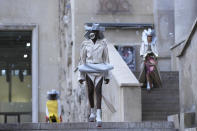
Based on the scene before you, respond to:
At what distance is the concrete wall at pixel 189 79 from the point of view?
1225 centimetres

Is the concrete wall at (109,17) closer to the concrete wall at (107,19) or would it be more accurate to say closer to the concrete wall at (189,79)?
the concrete wall at (107,19)

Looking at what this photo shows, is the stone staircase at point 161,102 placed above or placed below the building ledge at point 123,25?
below

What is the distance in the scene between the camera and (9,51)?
37.2m

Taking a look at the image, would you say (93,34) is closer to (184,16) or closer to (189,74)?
(189,74)

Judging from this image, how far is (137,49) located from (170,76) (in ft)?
17.4

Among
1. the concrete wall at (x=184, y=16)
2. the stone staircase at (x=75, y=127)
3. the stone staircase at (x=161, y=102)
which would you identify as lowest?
the stone staircase at (x=75, y=127)

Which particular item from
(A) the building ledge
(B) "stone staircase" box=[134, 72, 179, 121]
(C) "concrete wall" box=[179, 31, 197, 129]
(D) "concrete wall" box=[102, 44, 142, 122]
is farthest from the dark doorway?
(C) "concrete wall" box=[179, 31, 197, 129]

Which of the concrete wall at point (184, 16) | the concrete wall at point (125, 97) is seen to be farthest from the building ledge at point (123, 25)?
the concrete wall at point (125, 97)

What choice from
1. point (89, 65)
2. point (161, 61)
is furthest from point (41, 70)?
point (89, 65)

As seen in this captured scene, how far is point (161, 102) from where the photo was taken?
58.0ft

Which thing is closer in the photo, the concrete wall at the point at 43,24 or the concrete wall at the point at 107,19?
the concrete wall at the point at 107,19

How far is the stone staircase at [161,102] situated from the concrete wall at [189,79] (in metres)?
3.57

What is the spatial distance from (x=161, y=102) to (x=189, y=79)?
495 cm

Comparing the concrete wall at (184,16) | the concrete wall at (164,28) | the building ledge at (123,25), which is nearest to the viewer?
the concrete wall at (184,16)
